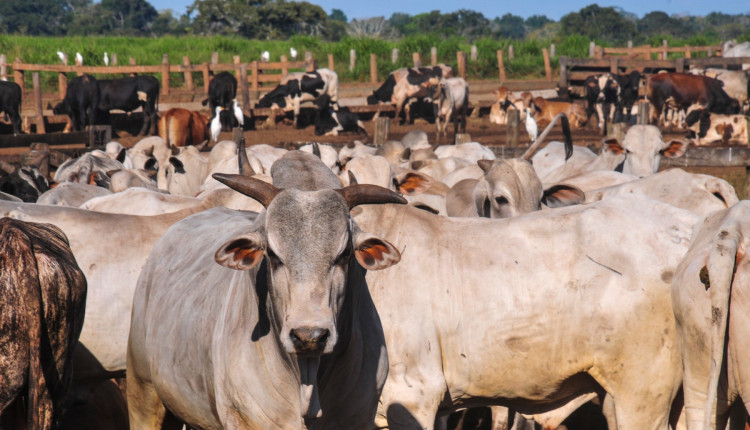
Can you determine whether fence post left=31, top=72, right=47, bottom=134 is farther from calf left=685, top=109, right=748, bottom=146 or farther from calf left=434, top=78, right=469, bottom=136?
calf left=685, top=109, right=748, bottom=146

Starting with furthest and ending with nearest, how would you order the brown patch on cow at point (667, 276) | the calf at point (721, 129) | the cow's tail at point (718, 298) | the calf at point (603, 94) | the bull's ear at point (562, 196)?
the calf at point (603, 94) < the calf at point (721, 129) < the bull's ear at point (562, 196) < the brown patch on cow at point (667, 276) < the cow's tail at point (718, 298)

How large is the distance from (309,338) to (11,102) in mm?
24681

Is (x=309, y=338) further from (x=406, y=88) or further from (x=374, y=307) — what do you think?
(x=406, y=88)

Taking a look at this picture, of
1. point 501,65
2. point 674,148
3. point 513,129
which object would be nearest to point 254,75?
point 501,65

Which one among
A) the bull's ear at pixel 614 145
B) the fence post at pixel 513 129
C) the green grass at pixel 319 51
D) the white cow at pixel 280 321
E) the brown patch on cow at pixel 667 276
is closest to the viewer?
the white cow at pixel 280 321

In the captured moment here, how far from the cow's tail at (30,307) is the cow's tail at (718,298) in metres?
2.87

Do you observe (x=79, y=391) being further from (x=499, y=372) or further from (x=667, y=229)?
(x=667, y=229)

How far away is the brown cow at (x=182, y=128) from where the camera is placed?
2375 centimetres

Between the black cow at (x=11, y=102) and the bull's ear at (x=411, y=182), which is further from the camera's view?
the black cow at (x=11, y=102)

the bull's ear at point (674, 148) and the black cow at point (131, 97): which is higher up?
the black cow at point (131, 97)

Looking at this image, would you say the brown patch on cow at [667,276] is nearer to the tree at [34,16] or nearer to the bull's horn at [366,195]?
→ the bull's horn at [366,195]

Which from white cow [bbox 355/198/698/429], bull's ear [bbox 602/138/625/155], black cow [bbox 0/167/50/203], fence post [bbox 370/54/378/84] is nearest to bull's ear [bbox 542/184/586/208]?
white cow [bbox 355/198/698/429]

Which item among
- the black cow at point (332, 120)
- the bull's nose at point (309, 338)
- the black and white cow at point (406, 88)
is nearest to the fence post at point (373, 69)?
the black and white cow at point (406, 88)

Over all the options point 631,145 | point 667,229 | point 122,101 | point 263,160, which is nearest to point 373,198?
point 667,229
